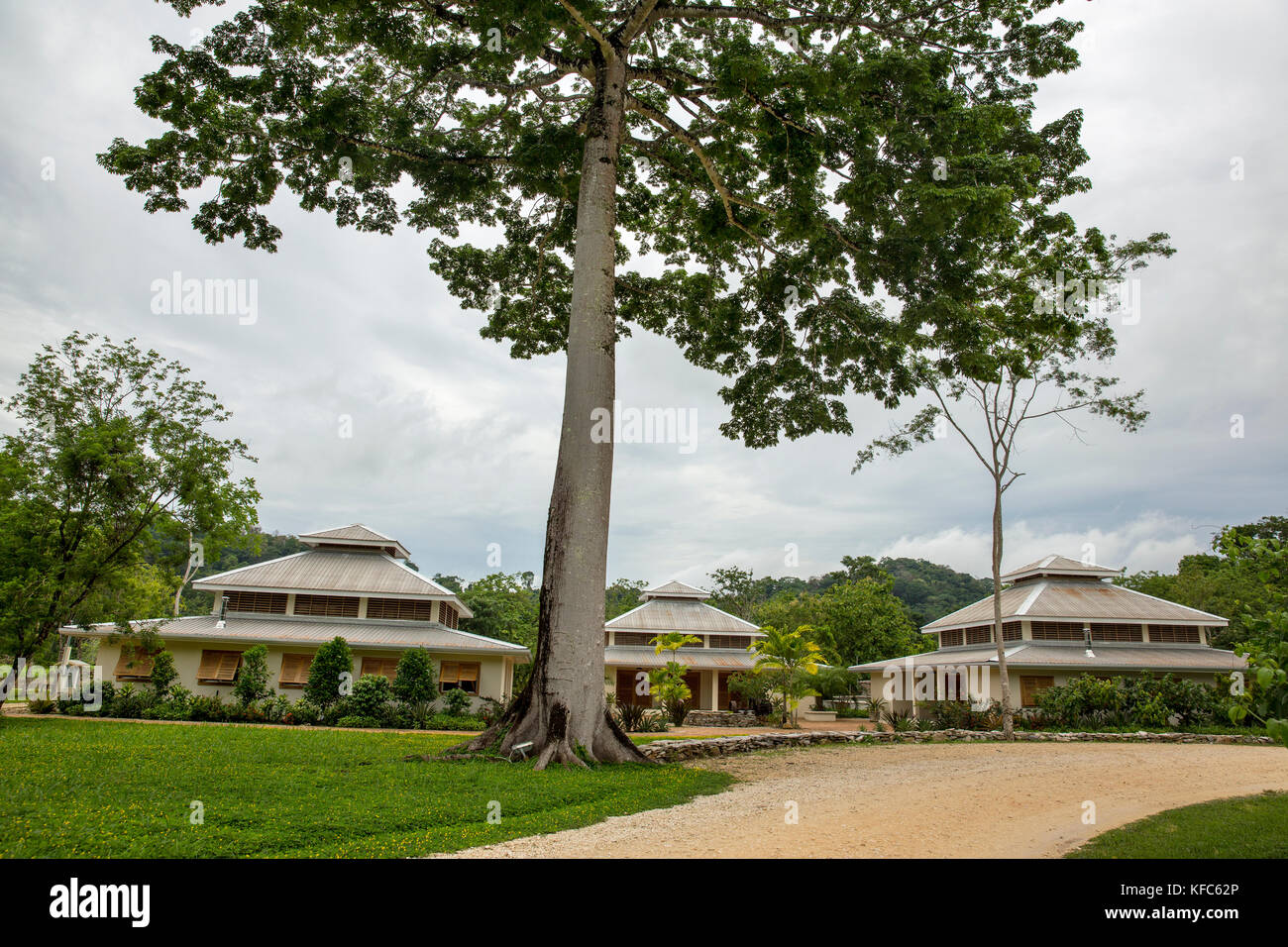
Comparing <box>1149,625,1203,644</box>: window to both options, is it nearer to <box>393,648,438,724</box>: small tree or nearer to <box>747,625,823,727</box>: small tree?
<box>747,625,823,727</box>: small tree

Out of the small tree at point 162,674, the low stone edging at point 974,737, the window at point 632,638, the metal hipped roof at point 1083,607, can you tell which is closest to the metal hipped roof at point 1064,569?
the metal hipped roof at point 1083,607

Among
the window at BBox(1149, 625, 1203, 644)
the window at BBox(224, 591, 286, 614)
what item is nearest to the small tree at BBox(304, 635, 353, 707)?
the window at BBox(224, 591, 286, 614)

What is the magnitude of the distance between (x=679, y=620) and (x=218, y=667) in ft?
A: 61.7

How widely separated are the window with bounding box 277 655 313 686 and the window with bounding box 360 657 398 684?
67.7 inches

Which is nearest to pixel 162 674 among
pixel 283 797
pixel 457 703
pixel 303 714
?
pixel 303 714

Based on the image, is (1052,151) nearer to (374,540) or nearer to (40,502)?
(40,502)

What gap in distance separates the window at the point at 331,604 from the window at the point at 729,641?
52.9ft

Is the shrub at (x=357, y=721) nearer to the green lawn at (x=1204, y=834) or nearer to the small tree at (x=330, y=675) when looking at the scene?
the small tree at (x=330, y=675)

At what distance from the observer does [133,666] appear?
22.6m

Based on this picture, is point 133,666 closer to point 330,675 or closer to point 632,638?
point 330,675

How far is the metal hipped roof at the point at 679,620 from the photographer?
32344 mm

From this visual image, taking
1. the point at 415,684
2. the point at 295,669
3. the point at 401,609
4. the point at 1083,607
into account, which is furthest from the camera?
the point at 1083,607

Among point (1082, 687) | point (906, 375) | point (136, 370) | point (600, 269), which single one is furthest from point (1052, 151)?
point (136, 370)

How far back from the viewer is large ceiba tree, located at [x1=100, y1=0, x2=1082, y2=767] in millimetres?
10453
